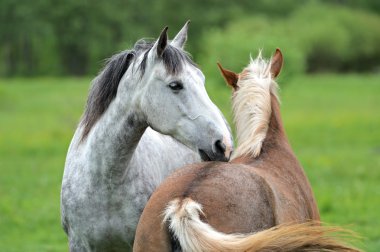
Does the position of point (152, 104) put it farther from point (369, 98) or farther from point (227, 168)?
point (369, 98)

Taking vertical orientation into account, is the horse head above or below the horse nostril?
above

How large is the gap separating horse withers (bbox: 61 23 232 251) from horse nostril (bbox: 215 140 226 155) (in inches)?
3.3

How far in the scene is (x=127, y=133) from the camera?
4734 mm

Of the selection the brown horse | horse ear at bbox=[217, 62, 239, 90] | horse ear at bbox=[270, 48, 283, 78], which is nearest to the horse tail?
the brown horse

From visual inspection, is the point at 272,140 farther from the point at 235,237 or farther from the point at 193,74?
the point at 235,237

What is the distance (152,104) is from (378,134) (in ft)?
54.5

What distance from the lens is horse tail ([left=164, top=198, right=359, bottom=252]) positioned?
11.7 ft

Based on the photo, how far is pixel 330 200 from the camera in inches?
411

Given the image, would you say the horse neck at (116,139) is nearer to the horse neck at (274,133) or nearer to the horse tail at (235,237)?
the horse neck at (274,133)

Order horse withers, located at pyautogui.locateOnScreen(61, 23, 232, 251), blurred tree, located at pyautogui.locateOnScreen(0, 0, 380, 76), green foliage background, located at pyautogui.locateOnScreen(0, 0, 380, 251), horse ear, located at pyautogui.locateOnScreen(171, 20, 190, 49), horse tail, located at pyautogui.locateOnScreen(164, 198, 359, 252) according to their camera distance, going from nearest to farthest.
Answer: horse tail, located at pyautogui.locateOnScreen(164, 198, 359, 252) → horse withers, located at pyautogui.locateOnScreen(61, 23, 232, 251) → horse ear, located at pyautogui.locateOnScreen(171, 20, 190, 49) → green foliage background, located at pyautogui.locateOnScreen(0, 0, 380, 251) → blurred tree, located at pyautogui.locateOnScreen(0, 0, 380, 76)

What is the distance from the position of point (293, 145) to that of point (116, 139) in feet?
47.1

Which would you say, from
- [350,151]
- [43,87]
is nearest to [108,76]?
[350,151]

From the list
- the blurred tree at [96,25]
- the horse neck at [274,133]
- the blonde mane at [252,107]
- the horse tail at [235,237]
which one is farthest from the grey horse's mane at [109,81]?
the blurred tree at [96,25]

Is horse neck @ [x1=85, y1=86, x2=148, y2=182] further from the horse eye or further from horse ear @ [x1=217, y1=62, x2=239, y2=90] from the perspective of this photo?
horse ear @ [x1=217, y1=62, x2=239, y2=90]
